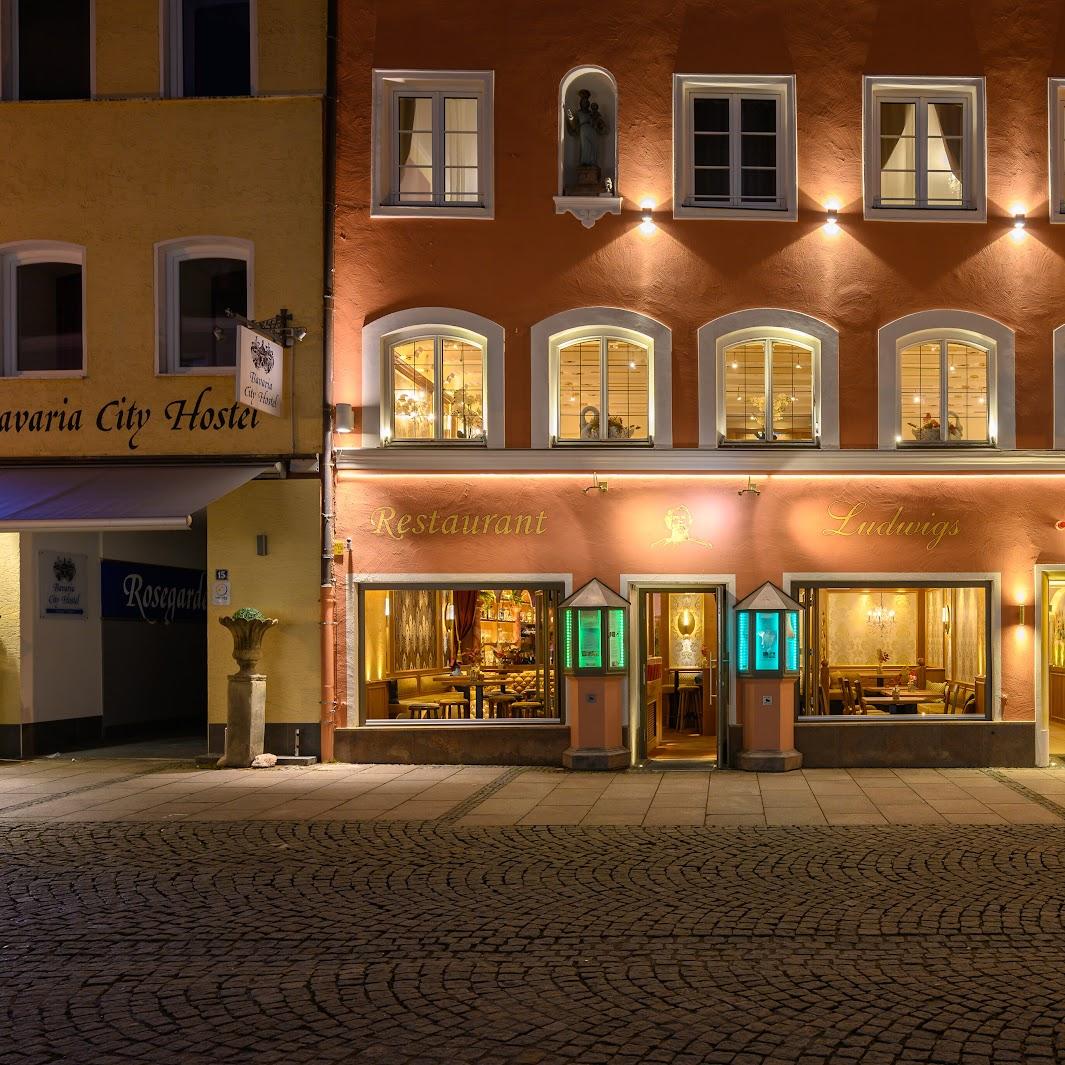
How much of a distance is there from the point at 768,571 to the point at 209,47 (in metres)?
9.57

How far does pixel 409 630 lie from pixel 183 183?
6.14 metres

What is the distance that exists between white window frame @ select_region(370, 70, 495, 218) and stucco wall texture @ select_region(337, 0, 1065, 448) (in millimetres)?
110

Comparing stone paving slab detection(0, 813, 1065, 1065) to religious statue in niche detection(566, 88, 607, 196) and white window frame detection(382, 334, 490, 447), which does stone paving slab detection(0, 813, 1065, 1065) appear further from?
religious statue in niche detection(566, 88, 607, 196)

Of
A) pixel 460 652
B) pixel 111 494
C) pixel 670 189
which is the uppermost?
pixel 670 189

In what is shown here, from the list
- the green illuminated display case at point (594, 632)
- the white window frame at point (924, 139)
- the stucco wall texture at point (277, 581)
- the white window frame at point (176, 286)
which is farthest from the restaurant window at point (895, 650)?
the white window frame at point (176, 286)

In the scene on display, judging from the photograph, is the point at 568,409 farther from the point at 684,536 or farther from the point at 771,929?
the point at 771,929

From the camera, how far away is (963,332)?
1525 centimetres

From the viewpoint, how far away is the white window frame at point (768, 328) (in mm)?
15141

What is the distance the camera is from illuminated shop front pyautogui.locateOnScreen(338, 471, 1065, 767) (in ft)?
49.4

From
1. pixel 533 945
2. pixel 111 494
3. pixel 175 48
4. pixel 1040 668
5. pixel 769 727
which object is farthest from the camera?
pixel 175 48

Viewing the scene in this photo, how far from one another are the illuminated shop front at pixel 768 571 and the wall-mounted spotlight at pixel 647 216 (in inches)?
120

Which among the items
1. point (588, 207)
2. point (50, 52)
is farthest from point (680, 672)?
point (50, 52)

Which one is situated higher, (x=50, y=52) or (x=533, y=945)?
(x=50, y=52)

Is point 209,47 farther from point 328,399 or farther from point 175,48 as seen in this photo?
point 328,399
